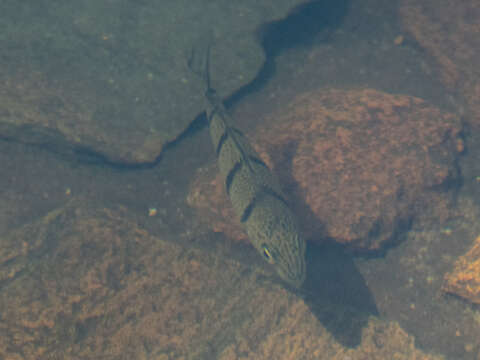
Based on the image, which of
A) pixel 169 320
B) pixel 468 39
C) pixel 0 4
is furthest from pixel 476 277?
pixel 0 4

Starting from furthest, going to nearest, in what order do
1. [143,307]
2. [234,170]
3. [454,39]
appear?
[454,39]
[234,170]
[143,307]

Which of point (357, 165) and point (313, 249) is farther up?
point (357, 165)

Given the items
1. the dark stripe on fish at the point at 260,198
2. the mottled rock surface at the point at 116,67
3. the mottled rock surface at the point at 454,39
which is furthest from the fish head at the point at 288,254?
the mottled rock surface at the point at 454,39

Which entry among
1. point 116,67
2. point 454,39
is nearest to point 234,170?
point 116,67

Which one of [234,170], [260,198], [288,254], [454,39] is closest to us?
[288,254]

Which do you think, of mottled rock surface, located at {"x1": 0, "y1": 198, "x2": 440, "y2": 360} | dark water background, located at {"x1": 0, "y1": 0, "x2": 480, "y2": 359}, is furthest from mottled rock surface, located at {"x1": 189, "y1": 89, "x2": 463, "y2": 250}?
mottled rock surface, located at {"x1": 0, "y1": 198, "x2": 440, "y2": 360}

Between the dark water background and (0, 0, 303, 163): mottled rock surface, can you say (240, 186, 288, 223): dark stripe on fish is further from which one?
(0, 0, 303, 163): mottled rock surface

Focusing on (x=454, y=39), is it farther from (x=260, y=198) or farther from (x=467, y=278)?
(x=260, y=198)
